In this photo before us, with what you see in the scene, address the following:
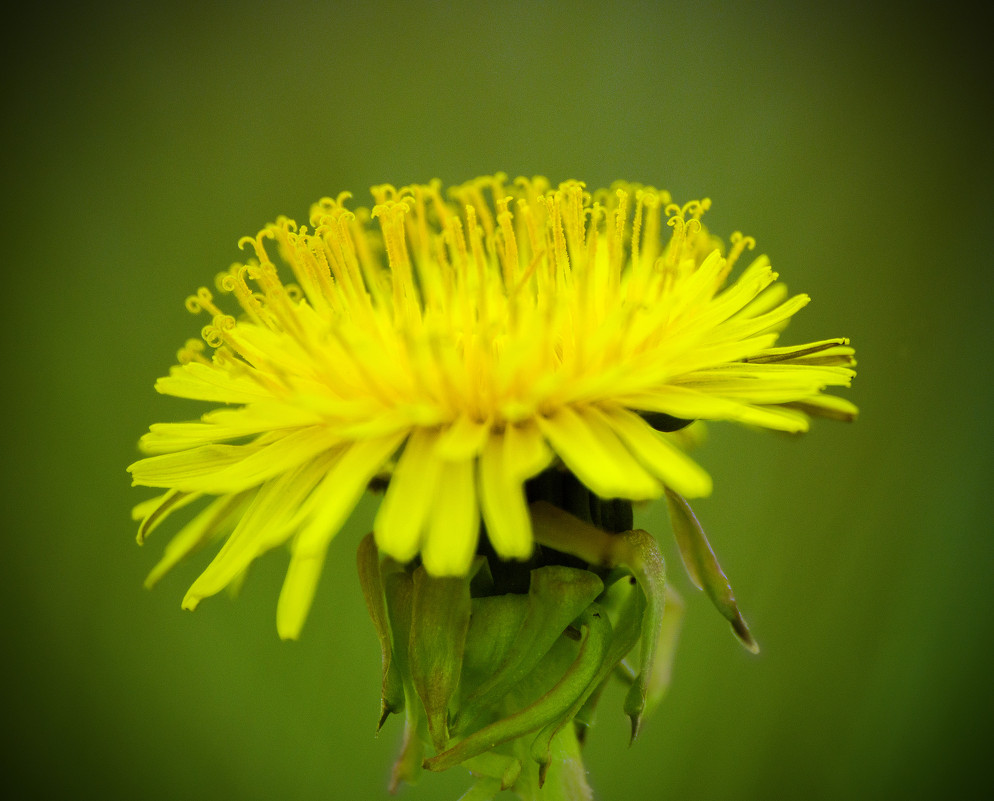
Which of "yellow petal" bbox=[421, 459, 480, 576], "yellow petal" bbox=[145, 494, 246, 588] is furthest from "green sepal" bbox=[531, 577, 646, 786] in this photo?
"yellow petal" bbox=[145, 494, 246, 588]

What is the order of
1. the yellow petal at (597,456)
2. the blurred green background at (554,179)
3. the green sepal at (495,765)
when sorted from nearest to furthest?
the yellow petal at (597,456) < the green sepal at (495,765) < the blurred green background at (554,179)

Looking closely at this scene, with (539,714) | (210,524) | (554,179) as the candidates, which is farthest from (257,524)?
(554,179)

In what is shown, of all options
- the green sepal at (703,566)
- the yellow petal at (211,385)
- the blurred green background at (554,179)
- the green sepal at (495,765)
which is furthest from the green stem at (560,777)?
the blurred green background at (554,179)

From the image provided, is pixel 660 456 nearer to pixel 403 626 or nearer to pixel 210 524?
pixel 403 626

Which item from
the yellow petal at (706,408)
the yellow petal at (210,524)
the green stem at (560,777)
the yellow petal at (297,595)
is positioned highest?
the yellow petal at (706,408)

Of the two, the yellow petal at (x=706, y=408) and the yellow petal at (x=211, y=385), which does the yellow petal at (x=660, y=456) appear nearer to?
the yellow petal at (x=706, y=408)

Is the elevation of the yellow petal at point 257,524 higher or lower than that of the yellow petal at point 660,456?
lower

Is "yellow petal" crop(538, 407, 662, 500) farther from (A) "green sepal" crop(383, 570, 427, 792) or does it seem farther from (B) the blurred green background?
(B) the blurred green background
